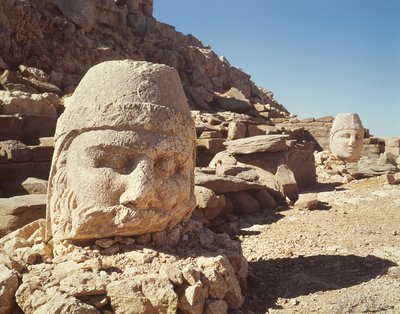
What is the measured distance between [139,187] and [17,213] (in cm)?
208

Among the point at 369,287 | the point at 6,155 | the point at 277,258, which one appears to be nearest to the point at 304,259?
the point at 277,258

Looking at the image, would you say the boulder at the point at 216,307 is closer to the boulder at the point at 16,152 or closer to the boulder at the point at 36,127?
the boulder at the point at 16,152

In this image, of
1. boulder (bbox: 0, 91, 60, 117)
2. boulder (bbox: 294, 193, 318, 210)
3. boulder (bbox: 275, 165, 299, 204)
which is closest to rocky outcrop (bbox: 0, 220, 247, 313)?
boulder (bbox: 294, 193, 318, 210)

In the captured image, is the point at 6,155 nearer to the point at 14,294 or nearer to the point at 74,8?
the point at 14,294

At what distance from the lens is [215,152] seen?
10141mm

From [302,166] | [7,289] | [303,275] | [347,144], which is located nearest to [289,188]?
[302,166]

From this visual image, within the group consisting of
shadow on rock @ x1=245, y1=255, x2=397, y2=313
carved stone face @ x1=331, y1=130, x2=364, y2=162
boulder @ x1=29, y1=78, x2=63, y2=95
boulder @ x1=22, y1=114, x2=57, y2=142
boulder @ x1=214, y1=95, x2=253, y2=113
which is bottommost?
shadow on rock @ x1=245, y1=255, x2=397, y2=313

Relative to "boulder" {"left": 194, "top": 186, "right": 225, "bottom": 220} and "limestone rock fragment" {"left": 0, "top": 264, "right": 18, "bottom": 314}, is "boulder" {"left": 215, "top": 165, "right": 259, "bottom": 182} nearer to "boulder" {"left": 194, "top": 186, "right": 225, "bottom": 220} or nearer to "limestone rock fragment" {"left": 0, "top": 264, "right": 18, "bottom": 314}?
"boulder" {"left": 194, "top": 186, "right": 225, "bottom": 220}

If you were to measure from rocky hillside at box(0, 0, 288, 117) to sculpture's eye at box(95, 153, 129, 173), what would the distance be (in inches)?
562

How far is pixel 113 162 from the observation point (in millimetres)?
2979

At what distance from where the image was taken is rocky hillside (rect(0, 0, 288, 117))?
1812 centimetres

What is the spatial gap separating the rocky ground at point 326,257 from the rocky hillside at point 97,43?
13632 millimetres

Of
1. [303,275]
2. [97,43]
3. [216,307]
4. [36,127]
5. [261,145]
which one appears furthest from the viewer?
[97,43]

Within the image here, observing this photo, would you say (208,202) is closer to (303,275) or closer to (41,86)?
(303,275)
